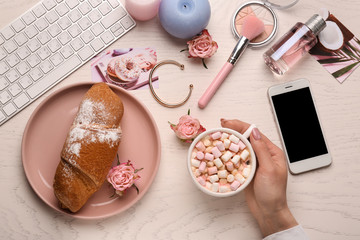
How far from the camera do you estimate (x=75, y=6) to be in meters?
0.91

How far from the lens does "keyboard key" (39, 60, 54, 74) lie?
2.92 feet

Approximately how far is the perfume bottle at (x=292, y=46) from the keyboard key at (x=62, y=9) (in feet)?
1.76

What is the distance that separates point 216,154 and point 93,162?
0.29m

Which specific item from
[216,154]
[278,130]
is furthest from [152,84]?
[278,130]

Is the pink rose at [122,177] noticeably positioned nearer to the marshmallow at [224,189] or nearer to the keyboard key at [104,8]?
the marshmallow at [224,189]

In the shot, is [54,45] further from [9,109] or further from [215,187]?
[215,187]

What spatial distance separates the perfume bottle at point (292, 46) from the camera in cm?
92

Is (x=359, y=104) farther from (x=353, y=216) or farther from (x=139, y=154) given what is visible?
(x=139, y=154)

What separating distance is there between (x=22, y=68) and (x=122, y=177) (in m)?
0.38

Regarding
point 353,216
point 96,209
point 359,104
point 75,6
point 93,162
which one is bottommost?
point 353,216

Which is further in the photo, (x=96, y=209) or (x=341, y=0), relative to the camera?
(x=341, y=0)

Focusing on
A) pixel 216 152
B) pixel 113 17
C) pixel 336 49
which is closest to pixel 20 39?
pixel 113 17

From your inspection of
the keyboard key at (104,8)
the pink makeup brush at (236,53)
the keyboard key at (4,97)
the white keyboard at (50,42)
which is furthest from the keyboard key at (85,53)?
the pink makeup brush at (236,53)

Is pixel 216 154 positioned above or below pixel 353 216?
above
